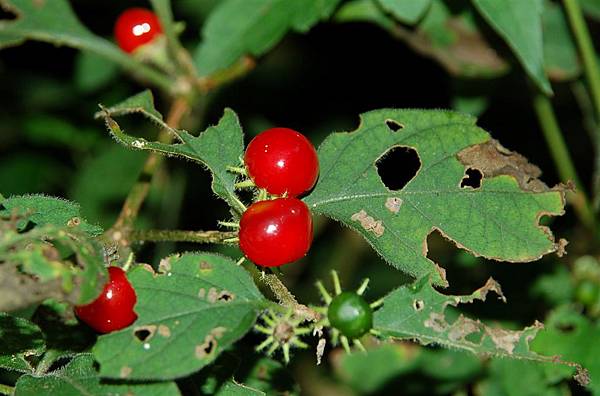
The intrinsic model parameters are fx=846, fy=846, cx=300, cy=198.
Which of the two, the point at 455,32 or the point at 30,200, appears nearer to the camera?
the point at 30,200

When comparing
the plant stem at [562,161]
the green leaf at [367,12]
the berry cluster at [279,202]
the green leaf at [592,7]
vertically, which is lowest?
the plant stem at [562,161]

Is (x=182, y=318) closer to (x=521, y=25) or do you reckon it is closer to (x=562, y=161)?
(x=521, y=25)

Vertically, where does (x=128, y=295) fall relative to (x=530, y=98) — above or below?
above

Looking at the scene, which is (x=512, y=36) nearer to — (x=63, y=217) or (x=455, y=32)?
(x=455, y=32)

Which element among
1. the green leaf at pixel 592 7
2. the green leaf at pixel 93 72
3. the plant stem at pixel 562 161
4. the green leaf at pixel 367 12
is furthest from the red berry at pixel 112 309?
the green leaf at pixel 592 7

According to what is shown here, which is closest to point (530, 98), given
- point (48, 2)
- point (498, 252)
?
point (498, 252)

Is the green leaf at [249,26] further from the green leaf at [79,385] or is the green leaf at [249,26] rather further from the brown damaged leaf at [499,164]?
the green leaf at [79,385]

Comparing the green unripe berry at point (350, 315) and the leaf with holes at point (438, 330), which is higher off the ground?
the green unripe berry at point (350, 315)
